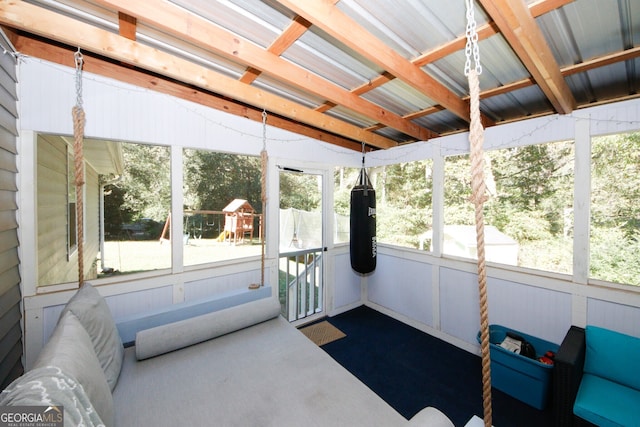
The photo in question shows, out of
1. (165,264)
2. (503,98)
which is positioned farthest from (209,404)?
(503,98)

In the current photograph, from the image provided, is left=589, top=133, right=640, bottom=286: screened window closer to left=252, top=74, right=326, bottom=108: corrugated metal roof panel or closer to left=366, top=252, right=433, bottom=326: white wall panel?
left=366, top=252, right=433, bottom=326: white wall panel

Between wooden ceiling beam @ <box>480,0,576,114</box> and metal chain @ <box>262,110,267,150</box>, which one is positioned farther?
metal chain @ <box>262,110,267,150</box>

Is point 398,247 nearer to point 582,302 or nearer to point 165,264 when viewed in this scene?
point 582,302

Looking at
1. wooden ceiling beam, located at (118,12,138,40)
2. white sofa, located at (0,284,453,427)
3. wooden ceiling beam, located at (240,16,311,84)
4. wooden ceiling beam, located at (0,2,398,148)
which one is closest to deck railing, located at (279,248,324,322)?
white sofa, located at (0,284,453,427)

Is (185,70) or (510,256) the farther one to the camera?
(510,256)

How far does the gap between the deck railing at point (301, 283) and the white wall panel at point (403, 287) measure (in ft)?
3.01

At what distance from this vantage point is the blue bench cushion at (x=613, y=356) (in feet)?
5.77

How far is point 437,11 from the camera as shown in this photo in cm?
145

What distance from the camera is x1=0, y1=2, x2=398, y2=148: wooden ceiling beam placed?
1.51 metres

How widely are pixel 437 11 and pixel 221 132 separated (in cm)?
223

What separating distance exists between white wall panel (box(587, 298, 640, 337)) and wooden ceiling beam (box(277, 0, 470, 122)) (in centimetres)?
214

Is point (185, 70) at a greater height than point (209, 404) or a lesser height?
greater

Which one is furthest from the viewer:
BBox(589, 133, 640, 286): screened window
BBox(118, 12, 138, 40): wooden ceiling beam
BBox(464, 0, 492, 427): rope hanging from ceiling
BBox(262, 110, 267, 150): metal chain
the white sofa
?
BBox(262, 110, 267, 150): metal chain

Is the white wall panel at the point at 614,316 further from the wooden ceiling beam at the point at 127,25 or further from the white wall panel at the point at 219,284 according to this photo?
the wooden ceiling beam at the point at 127,25
